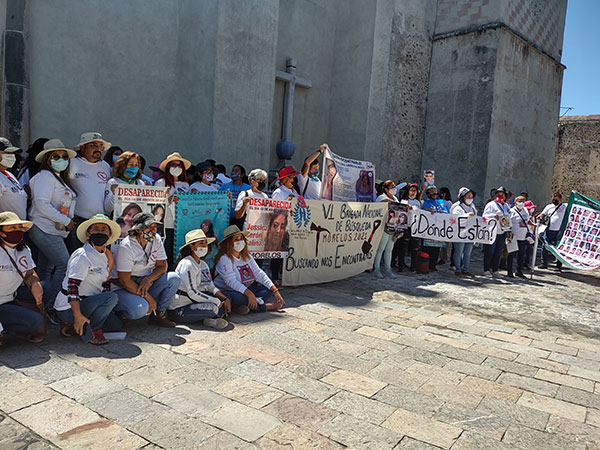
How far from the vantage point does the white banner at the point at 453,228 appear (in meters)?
9.45

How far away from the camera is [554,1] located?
1919cm

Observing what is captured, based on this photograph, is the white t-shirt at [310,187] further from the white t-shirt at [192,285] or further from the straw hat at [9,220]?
the straw hat at [9,220]

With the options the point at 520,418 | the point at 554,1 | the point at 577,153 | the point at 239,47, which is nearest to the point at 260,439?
the point at 520,418

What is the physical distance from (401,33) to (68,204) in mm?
14133

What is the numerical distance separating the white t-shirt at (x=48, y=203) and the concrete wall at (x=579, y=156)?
84.8 feet

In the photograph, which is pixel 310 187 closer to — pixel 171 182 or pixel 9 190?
pixel 171 182

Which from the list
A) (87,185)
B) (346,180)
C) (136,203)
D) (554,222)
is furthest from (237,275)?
(554,222)

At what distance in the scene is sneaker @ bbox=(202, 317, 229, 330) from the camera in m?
5.17

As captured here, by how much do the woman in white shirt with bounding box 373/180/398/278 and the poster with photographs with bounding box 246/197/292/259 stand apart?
7.85 ft

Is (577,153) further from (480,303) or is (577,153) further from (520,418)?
(520,418)

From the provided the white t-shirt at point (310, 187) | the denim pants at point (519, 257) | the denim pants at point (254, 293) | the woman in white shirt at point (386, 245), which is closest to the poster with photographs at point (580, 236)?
the denim pants at point (519, 257)

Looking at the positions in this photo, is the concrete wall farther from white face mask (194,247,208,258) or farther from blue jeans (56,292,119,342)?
blue jeans (56,292,119,342)

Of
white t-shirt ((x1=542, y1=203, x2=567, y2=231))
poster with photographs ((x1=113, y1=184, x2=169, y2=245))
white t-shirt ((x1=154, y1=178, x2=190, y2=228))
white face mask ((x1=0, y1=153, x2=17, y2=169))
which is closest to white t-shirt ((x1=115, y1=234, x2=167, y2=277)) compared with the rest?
poster with photographs ((x1=113, y1=184, x2=169, y2=245))

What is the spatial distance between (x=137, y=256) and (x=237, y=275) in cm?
132
